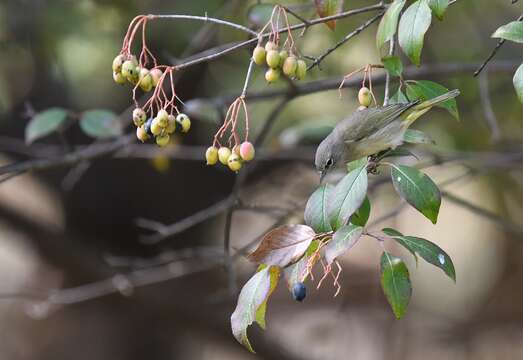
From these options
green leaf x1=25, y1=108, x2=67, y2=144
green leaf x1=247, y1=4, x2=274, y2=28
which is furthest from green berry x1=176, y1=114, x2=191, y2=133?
green leaf x1=25, y1=108, x2=67, y2=144

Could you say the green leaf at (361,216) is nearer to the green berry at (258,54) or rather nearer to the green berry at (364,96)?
the green berry at (364,96)

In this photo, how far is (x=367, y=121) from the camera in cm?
153

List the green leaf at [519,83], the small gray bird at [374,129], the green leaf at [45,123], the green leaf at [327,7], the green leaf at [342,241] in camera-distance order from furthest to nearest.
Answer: the green leaf at [45,123] < the green leaf at [327,7] < the small gray bird at [374,129] < the green leaf at [519,83] < the green leaf at [342,241]

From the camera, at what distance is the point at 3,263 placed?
5.47 m

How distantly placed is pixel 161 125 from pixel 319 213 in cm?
30

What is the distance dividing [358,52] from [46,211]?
1849 millimetres

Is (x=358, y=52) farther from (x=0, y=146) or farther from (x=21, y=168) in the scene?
(x=21, y=168)

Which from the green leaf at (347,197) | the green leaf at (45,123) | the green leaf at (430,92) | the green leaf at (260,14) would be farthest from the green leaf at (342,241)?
the green leaf at (45,123)

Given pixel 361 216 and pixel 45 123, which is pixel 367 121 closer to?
pixel 361 216

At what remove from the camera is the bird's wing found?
1.44 m

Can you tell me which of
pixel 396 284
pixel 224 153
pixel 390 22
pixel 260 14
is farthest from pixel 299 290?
pixel 260 14

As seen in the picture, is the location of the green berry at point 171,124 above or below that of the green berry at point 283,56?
below

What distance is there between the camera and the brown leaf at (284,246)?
1.19 m

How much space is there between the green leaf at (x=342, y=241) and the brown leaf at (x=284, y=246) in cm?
6
